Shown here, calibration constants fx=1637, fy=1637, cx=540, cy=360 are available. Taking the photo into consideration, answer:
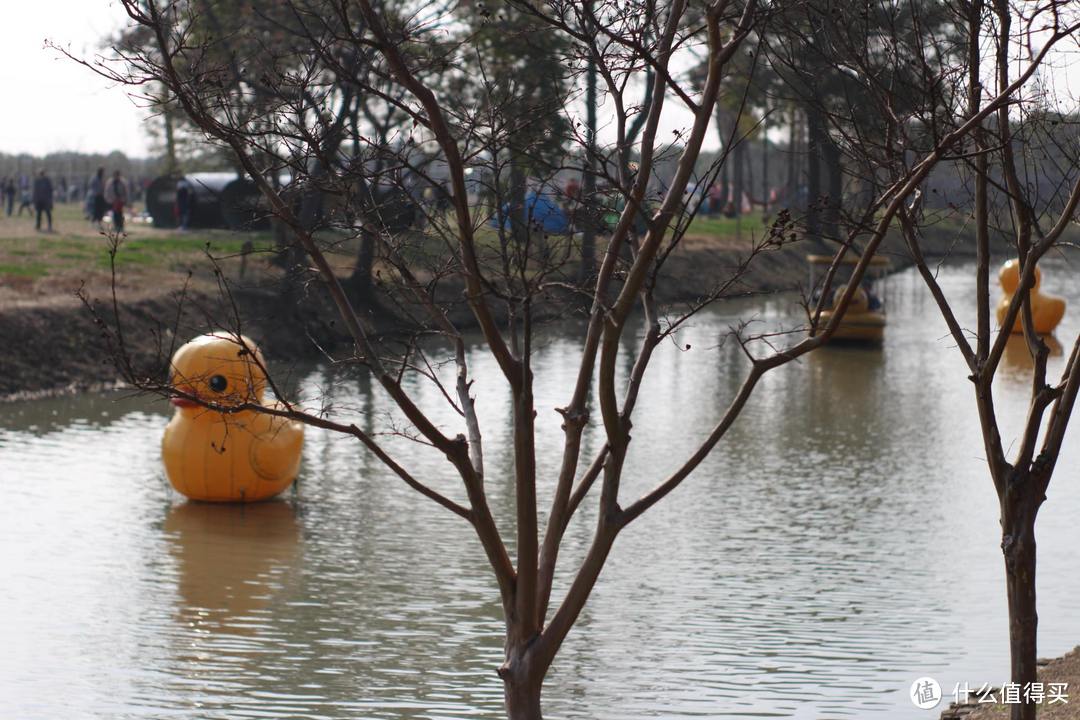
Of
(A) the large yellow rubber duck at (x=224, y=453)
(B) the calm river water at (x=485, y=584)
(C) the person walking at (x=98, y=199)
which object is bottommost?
(B) the calm river water at (x=485, y=584)

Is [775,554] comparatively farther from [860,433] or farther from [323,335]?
[323,335]

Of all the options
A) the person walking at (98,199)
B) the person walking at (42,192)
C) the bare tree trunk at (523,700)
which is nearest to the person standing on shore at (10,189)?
the person walking at (98,199)

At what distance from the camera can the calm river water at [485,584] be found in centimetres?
940

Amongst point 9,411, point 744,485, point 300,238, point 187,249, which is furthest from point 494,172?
point 187,249

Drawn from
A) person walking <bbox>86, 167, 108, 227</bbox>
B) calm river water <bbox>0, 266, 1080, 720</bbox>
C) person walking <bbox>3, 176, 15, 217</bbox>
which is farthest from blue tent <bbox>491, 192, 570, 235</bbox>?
person walking <bbox>3, 176, 15, 217</bbox>

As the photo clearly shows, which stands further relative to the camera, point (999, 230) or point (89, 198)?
point (89, 198)

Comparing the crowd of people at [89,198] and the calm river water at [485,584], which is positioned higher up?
the crowd of people at [89,198]

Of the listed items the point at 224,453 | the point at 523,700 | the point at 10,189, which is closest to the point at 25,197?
the point at 10,189

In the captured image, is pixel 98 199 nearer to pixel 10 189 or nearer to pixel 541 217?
pixel 10 189

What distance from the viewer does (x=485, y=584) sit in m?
12.0

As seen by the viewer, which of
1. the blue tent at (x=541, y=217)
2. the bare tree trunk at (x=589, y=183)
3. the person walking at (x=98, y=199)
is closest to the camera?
the bare tree trunk at (x=589, y=183)

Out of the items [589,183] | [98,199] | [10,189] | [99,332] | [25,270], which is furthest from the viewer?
[10,189]

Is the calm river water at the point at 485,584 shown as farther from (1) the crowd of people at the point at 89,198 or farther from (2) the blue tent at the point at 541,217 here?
(1) the crowd of people at the point at 89,198

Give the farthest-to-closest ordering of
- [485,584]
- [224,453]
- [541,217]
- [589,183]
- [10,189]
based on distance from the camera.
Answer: [10,189] < [224,453] < [485,584] < [589,183] < [541,217]
